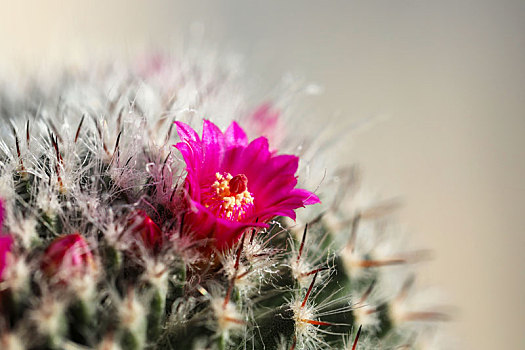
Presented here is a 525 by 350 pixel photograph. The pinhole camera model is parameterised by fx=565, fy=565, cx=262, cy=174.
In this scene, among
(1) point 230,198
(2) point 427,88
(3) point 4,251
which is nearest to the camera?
(3) point 4,251

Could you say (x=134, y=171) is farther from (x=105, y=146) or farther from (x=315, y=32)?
(x=315, y=32)

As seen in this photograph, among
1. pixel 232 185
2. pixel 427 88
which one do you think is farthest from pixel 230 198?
pixel 427 88

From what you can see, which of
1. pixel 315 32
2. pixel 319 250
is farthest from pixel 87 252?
pixel 315 32

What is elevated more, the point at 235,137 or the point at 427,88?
the point at 235,137

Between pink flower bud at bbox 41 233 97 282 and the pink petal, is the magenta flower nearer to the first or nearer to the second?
the pink petal

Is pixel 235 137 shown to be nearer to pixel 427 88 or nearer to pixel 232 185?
pixel 232 185

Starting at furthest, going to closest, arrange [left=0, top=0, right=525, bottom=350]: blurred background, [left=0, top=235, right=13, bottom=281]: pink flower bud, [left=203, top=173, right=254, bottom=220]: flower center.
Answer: [left=0, top=0, right=525, bottom=350]: blurred background
[left=203, top=173, right=254, bottom=220]: flower center
[left=0, top=235, right=13, bottom=281]: pink flower bud

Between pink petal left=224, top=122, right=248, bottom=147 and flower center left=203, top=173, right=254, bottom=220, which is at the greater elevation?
pink petal left=224, top=122, right=248, bottom=147

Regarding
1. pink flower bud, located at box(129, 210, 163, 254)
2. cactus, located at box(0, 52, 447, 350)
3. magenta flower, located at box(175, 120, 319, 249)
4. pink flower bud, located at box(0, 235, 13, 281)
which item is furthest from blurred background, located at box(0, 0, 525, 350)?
pink flower bud, located at box(0, 235, 13, 281)
